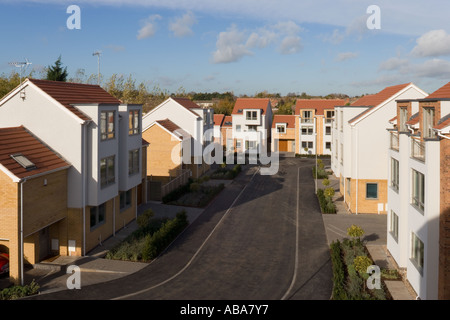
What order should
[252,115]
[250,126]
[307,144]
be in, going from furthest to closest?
[250,126], [252,115], [307,144]

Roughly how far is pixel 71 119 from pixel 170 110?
23.5 m

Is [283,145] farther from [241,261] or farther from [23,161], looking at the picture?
[23,161]

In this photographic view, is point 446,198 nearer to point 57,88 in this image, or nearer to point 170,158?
point 57,88

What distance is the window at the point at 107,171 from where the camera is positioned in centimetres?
2067

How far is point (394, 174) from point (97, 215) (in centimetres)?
1493

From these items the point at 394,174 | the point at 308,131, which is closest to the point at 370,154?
the point at 394,174

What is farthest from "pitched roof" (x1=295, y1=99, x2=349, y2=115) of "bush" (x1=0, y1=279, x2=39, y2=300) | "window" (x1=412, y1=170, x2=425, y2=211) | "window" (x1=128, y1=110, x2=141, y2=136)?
"bush" (x1=0, y1=279, x2=39, y2=300)

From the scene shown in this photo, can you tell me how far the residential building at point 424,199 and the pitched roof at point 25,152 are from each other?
49.1 ft

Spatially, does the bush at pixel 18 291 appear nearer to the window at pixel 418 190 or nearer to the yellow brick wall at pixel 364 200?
the window at pixel 418 190

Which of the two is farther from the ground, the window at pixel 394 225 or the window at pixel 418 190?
the window at pixel 418 190

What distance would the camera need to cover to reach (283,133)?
218 ft

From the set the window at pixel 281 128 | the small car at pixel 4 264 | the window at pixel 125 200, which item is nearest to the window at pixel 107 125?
the window at pixel 125 200

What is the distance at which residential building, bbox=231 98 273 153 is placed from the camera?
63.7 metres
